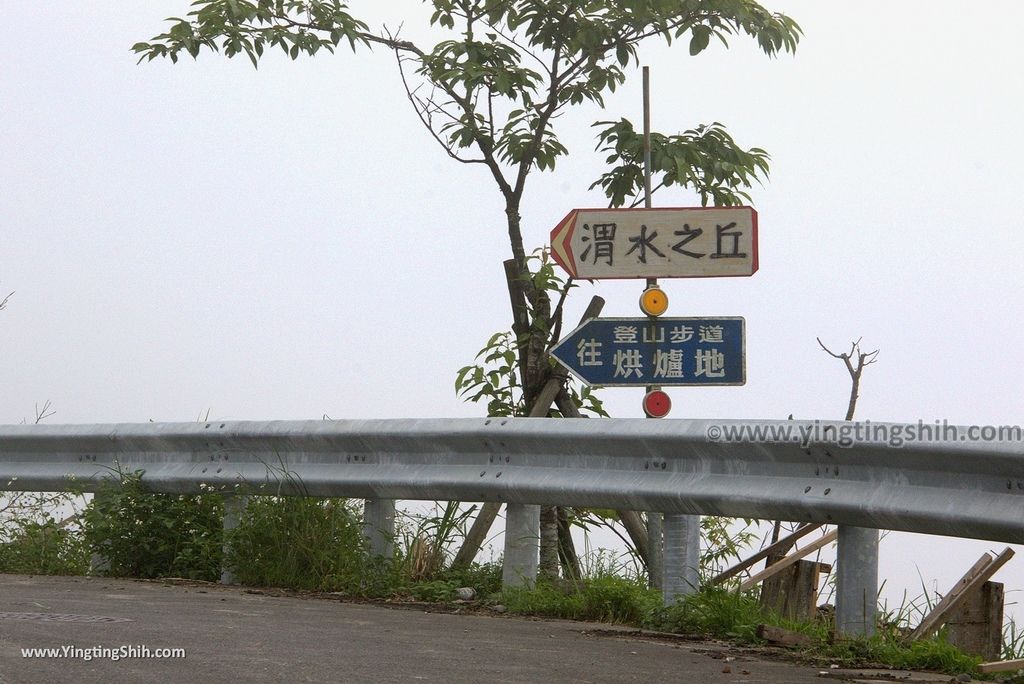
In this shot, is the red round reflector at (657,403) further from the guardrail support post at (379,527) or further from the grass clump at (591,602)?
the grass clump at (591,602)

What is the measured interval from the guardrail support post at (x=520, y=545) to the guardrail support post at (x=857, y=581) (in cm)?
161

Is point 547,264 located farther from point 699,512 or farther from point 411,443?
point 699,512

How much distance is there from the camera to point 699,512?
520 cm

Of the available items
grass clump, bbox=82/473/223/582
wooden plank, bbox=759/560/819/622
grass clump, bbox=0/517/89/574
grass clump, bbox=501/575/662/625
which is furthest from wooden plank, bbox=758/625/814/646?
grass clump, bbox=0/517/89/574

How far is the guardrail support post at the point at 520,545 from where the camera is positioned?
5902 millimetres

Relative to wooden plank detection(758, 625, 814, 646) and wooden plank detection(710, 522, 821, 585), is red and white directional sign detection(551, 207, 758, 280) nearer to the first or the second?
wooden plank detection(710, 522, 821, 585)

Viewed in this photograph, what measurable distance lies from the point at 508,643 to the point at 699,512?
→ 44.3 inches

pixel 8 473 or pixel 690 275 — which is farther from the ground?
pixel 690 275

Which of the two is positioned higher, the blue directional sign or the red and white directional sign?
the red and white directional sign

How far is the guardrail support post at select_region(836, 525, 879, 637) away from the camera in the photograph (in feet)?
15.4

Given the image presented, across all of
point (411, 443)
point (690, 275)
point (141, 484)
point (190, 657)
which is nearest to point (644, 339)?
point (690, 275)

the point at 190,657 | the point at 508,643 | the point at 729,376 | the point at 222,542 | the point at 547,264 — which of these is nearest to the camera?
the point at 190,657

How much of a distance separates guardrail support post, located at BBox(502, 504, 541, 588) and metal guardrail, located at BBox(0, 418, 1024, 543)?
12 centimetres

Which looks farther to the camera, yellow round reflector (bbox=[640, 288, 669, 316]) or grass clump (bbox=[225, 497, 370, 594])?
yellow round reflector (bbox=[640, 288, 669, 316])
